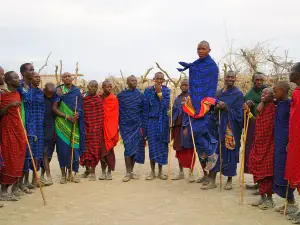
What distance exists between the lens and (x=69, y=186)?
7188 millimetres

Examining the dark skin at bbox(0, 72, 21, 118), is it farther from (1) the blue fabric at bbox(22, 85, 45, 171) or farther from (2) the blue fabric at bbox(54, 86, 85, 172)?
(2) the blue fabric at bbox(54, 86, 85, 172)

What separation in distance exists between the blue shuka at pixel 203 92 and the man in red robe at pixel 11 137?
295cm

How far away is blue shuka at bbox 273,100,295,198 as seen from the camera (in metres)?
5.22

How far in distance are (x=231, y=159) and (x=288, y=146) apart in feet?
6.09

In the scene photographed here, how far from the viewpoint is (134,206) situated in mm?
5777

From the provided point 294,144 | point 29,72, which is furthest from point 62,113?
point 294,144

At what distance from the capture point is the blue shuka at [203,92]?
6883 mm

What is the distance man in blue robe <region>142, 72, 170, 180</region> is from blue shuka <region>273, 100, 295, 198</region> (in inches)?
110

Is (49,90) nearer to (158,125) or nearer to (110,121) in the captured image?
(110,121)

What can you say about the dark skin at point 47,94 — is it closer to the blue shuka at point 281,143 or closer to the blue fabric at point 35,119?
the blue fabric at point 35,119

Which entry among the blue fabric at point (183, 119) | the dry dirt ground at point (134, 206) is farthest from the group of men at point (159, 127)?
the dry dirt ground at point (134, 206)

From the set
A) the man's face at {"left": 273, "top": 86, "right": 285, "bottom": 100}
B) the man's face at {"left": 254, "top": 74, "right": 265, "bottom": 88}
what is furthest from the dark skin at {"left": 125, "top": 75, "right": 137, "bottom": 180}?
the man's face at {"left": 273, "top": 86, "right": 285, "bottom": 100}

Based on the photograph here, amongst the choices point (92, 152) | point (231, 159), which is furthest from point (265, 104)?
point (92, 152)

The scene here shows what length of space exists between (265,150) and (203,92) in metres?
1.77
